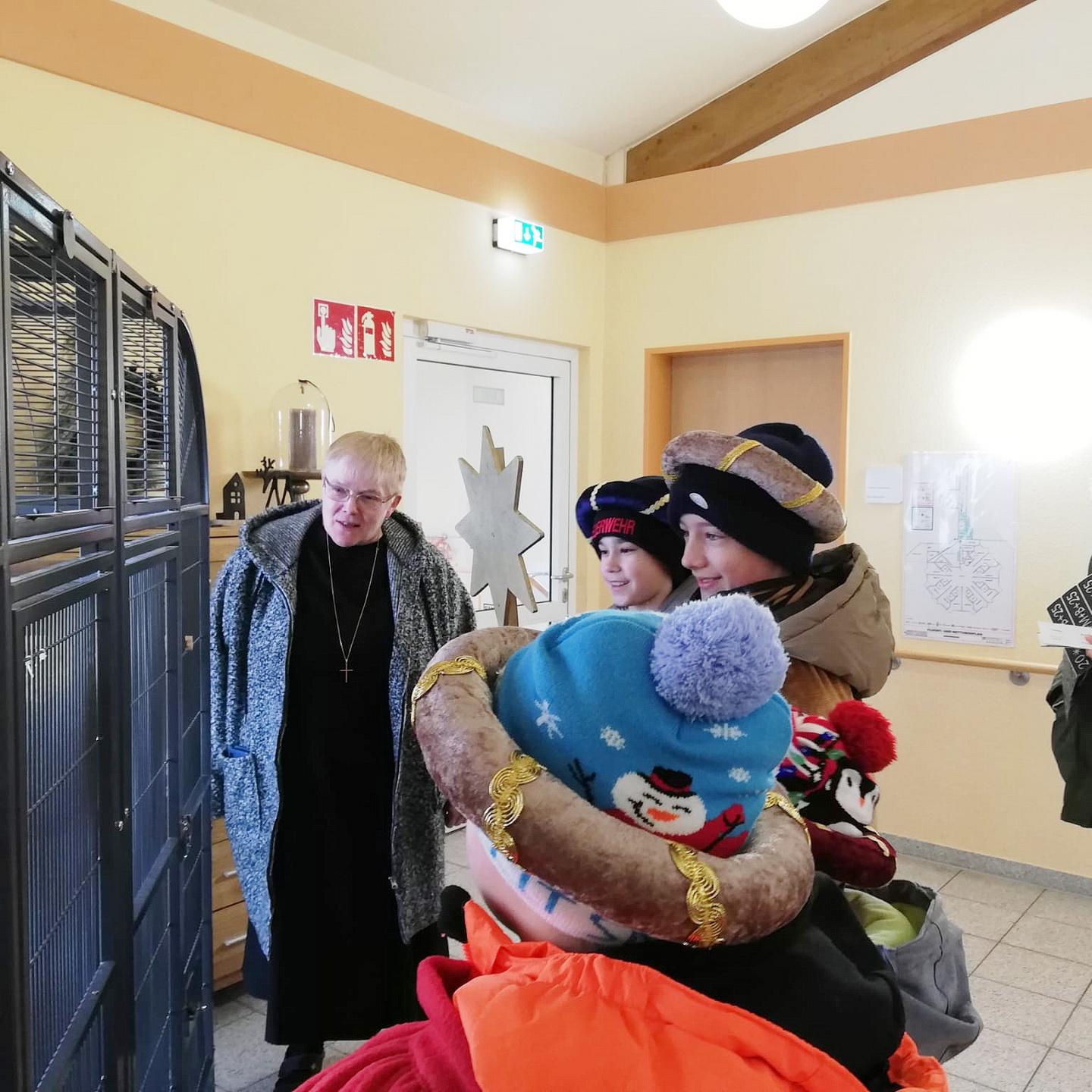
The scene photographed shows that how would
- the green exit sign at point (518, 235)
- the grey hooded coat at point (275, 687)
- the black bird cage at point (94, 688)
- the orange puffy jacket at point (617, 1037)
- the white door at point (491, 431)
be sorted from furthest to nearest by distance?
1. the green exit sign at point (518, 235)
2. the white door at point (491, 431)
3. the grey hooded coat at point (275, 687)
4. the black bird cage at point (94, 688)
5. the orange puffy jacket at point (617, 1037)

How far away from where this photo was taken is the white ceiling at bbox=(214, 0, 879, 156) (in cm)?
321

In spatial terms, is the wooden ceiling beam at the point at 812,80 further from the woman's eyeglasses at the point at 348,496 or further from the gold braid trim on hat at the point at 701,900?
the gold braid trim on hat at the point at 701,900

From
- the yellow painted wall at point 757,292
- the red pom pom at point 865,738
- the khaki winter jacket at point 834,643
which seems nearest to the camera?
the red pom pom at point 865,738

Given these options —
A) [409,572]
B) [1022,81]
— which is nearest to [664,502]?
[409,572]

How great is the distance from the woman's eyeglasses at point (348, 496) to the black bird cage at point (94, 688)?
0.29 meters

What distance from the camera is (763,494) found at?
145cm

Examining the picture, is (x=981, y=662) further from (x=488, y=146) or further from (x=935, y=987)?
(x=935, y=987)

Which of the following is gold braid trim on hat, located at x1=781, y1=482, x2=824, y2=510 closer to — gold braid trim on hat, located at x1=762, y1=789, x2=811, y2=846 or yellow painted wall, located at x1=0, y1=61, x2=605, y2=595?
gold braid trim on hat, located at x1=762, y1=789, x2=811, y2=846

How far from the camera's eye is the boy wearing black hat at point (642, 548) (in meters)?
1.84

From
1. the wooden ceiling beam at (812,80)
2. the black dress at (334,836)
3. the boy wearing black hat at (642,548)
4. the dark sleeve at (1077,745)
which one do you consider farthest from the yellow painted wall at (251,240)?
the dark sleeve at (1077,745)

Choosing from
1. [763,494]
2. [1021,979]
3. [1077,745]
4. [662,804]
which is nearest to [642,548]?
[763,494]

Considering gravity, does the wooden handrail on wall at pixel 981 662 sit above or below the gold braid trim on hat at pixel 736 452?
below

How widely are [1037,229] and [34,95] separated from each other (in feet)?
10.4

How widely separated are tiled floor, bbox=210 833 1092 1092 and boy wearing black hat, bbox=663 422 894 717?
0.82m
